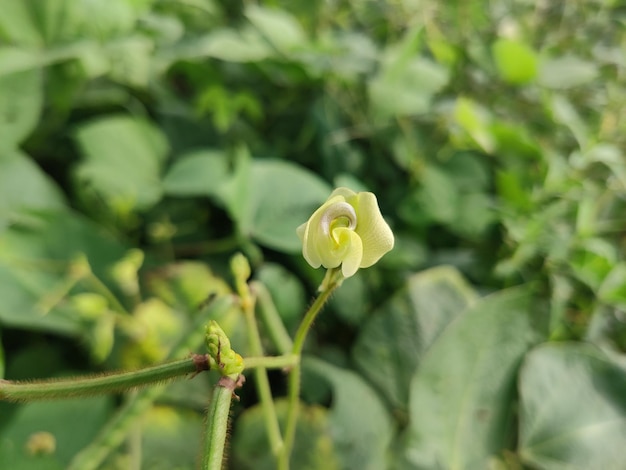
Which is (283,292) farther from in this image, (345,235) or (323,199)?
(345,235)

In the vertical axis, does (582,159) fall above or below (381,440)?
above

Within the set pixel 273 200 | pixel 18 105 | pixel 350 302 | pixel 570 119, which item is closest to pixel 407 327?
pixel 350 302

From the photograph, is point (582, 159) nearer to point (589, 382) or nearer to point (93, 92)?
point (589, 382)

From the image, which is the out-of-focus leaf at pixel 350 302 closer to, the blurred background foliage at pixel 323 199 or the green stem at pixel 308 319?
the blurred background foliage at pixel 323 199

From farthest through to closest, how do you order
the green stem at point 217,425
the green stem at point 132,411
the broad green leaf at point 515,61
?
the broad green leaf at point 515,61 → the green stem at point 132,411 → the green stem at point 217,425

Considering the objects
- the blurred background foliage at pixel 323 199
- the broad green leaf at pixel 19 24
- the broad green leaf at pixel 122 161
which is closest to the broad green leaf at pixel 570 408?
the blurred background foliage at pixel 323 199

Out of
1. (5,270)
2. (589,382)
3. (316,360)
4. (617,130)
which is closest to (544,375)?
(589,382)
